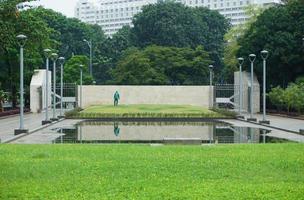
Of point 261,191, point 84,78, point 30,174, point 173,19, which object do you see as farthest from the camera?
point 173,19

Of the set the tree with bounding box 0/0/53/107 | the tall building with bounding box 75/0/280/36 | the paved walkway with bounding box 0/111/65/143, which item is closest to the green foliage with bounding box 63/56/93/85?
the tree with bounding box 0/0/53/107

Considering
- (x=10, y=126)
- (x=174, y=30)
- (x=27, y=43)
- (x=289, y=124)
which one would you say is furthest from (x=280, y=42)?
(x=174, y=30)

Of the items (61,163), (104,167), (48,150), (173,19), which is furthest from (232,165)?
(173,19)

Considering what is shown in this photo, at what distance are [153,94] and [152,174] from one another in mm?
42514

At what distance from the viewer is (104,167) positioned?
436 inches

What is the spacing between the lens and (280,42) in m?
41.9

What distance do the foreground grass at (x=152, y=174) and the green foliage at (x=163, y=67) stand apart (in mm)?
41262

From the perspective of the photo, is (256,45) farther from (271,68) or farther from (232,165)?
(232,165)

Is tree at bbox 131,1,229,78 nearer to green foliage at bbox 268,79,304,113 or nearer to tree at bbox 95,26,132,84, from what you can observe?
tree at bbox 95,26,132,84

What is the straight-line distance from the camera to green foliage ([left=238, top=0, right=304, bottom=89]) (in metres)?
41.8

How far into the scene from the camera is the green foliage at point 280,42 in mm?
41812

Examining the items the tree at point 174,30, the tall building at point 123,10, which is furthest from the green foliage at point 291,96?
the tall building at point 123,10

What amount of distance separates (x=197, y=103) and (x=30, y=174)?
141ft

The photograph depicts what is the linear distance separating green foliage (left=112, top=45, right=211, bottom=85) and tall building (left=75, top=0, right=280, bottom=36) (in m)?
56.4
